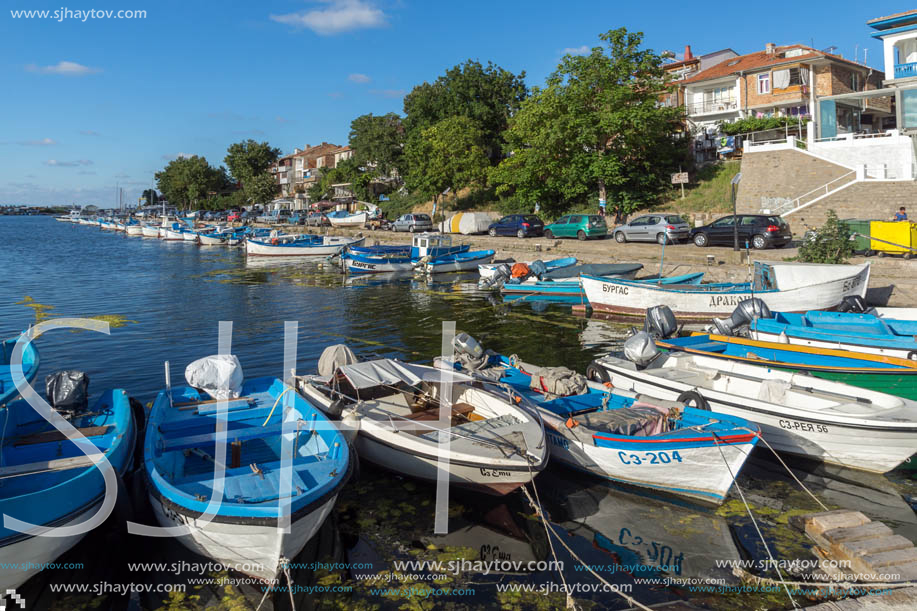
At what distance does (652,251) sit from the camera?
2802 centimetres

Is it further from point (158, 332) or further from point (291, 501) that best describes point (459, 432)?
→ point (158, 332)

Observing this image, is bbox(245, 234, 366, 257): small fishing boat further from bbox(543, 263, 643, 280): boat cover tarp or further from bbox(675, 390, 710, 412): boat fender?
bbox(675, 390, 710, 412): boat fender

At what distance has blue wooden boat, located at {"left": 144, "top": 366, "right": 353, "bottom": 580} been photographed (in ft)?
21.5

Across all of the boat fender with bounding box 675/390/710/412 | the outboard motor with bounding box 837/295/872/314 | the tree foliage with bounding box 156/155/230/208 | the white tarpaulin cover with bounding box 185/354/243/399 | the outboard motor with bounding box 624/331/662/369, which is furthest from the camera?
the tree foliage with bounding box 156/155/230/208

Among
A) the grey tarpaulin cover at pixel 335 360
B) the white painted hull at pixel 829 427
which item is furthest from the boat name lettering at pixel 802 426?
the grey tarpaulin cover at pixel 335 360

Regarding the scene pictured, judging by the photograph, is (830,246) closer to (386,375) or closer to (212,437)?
(386,375)

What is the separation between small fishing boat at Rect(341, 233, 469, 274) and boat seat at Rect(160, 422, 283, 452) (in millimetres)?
24849

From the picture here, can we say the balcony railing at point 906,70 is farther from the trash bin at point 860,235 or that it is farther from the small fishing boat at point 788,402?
the small fishing boat at point 788,402

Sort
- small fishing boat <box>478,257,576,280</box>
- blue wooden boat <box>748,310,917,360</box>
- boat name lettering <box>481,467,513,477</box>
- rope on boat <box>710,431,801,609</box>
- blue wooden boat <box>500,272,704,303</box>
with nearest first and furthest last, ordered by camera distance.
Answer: rope on boat <box>710,431,801,609</box> → boat name lettering <box>481,467,513,477</box> → blue wooden boat <box>748,310,917,360</box> → blue wooden boat <box>500,272,704,303</box> → small fishing boat <box>478,257,576,280</box>

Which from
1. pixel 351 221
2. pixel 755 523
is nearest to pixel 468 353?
pixel 755 523

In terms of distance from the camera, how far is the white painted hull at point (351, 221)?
5903 centimetres

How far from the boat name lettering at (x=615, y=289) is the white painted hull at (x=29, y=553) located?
56.6ft

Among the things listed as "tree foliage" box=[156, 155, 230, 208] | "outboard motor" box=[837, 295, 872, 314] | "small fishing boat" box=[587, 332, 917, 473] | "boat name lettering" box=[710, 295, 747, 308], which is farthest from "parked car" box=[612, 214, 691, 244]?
"tree foliage" box=[156, 155, 230, 208]

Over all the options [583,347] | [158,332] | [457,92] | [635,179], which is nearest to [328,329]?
[158,332]
